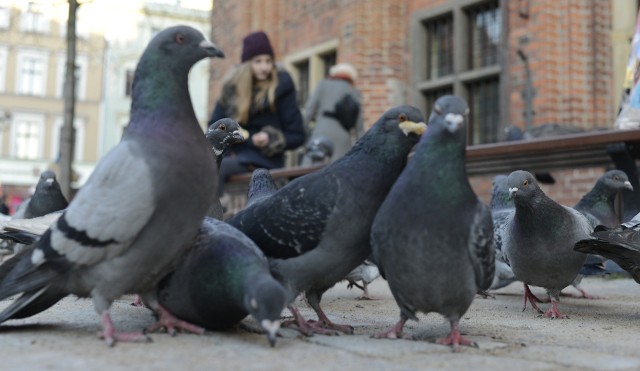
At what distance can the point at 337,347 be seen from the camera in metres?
2.41

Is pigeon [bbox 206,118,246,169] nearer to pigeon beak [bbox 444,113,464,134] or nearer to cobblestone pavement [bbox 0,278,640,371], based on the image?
cobblestone pavement [bbox 0,278,640,371]

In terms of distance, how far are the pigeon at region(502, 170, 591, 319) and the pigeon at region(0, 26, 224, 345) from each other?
188cm

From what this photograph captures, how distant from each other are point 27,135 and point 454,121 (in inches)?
1659

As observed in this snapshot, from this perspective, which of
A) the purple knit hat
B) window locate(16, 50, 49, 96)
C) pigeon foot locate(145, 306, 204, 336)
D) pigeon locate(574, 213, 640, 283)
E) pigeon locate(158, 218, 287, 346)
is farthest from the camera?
window locate(16, 50, 49, 96)

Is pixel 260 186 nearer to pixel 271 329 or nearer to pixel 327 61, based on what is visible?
pixel 271 329

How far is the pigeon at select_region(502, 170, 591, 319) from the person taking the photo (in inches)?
147

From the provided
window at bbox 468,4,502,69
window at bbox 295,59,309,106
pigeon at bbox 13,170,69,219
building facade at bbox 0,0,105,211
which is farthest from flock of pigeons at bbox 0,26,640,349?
building facade at bbox 0,0,105,211

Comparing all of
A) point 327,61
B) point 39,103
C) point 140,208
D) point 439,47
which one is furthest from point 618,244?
point 39,103

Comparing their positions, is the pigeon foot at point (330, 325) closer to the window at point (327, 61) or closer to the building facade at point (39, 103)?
the window at point (327, 61)

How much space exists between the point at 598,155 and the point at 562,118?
3.30 m

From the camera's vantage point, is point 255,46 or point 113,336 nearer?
point 113,336

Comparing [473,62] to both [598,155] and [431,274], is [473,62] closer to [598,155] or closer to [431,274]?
[598,155]

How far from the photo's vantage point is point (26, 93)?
4147 centimetres

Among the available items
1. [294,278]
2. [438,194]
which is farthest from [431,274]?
[294,278]
